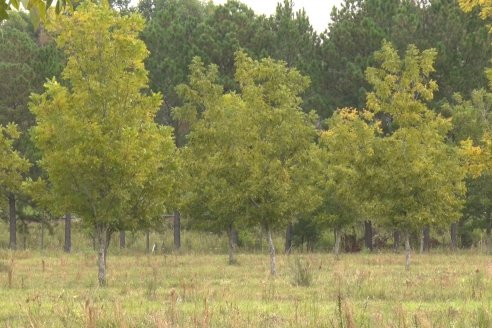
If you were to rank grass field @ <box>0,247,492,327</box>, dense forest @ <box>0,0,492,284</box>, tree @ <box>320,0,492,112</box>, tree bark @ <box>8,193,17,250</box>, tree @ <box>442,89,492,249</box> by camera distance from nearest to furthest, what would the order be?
grass field @ <box>0,247,492,327</box>
dense forest @ <box>0,0,492,284</box>
tree @ <box>442,89,492,249</box>
tree bark @ <box>8,193,17,250</box>
tree @ <box>320,0,492,112</box>

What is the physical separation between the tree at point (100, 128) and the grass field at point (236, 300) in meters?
2.41

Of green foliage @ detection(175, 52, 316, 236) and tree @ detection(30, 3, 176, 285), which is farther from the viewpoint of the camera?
green foliage @ detection(175, 52, 316, 236)

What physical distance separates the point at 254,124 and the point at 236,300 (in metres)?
10.6

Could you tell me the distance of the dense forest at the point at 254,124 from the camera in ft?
62.1

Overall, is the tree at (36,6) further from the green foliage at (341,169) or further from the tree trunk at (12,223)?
the tree trunk at (12,223)

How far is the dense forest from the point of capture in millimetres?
18938

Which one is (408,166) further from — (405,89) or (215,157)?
(215,157)

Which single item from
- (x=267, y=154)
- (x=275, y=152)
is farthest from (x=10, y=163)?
(x=275, y=152)

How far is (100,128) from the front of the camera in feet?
60.7

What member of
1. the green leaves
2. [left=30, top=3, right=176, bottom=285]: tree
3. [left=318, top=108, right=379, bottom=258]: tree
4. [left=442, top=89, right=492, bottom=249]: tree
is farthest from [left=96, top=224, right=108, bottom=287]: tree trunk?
[left=442, top=89, right=492, bottom=249]: tree

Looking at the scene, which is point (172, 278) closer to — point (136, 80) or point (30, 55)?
point (136, 80)

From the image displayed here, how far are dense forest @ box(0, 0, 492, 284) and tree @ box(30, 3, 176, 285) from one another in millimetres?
43

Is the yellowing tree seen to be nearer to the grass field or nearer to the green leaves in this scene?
the grass field

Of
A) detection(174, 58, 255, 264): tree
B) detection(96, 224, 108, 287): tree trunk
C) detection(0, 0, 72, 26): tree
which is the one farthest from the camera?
detection(174, 58, 255, 264): tree
